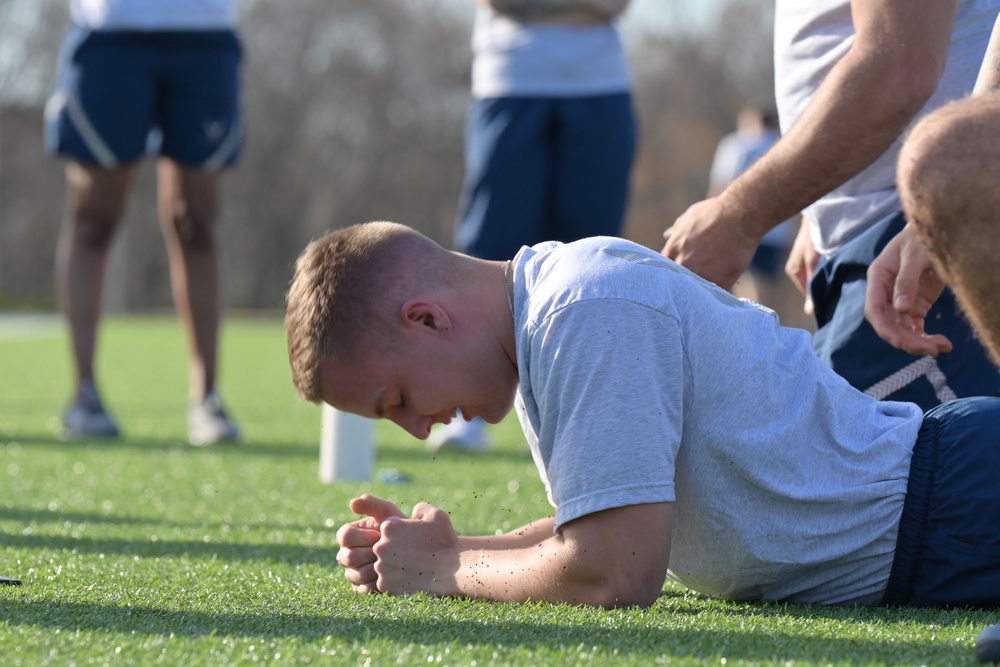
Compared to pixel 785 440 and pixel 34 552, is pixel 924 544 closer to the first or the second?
pixel 785 440

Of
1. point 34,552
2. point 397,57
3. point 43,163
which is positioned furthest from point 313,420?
point 397,57

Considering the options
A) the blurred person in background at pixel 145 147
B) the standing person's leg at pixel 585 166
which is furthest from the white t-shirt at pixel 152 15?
the standing person's leg at pixel 585 166

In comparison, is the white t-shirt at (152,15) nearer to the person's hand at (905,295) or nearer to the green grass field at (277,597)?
the green grass field at (277,597)

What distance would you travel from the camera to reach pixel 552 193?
492cm

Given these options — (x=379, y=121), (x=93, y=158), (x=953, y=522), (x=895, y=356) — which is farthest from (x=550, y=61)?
(x=379, y=121)

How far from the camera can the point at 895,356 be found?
8.48ft

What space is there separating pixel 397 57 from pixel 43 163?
9150 mm

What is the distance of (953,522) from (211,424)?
335 cm

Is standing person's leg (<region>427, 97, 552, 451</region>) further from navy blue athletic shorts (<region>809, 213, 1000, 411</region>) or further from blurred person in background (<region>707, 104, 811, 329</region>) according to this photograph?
blurred person in background (<region>707, 104, 811, 329</region>)

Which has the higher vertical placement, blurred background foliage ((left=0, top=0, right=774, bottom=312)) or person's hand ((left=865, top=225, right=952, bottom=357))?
person's hand ((left=865, top=225, right=952, bottom=357))

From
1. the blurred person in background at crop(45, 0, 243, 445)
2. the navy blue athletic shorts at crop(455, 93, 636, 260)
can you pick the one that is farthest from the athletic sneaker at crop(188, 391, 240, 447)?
the navy blue athletic shorts at crop(455, 93, 636, 260)

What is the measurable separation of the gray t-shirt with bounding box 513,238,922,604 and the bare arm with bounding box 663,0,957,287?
0.27 metres

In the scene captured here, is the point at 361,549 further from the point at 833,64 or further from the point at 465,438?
the point at 465,438

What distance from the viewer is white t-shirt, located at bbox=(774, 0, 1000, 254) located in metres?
2.69
